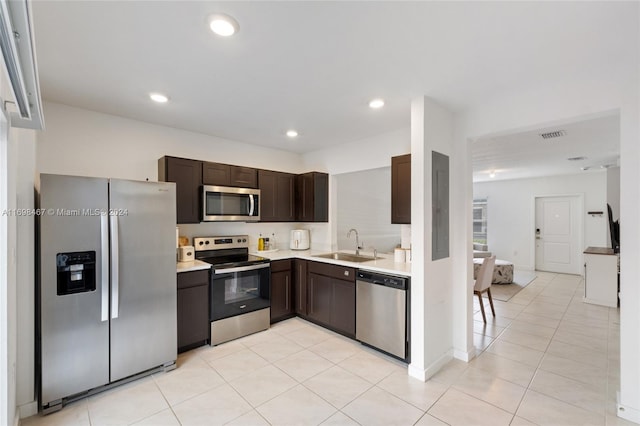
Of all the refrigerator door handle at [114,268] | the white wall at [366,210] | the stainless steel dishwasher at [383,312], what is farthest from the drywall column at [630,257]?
the refrigerator door handle at [114,268]

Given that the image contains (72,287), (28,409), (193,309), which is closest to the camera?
(28,409)

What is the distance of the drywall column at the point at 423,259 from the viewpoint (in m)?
2.57

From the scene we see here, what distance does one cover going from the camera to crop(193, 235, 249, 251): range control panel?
3641 mm

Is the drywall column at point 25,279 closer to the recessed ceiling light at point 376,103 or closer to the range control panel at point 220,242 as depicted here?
the range control panel at point 220,242

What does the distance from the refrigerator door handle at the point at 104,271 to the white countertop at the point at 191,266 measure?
655 millimetres

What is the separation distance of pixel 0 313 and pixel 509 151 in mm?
Answer: 6068

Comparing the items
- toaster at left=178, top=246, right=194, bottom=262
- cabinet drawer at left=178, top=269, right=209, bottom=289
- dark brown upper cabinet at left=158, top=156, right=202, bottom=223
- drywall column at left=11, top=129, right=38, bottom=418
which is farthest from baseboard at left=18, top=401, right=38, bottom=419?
dark brown upper cabinet at left=158, top=156, right=202, bottom=223

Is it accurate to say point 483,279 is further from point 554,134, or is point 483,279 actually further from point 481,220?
point 481,220

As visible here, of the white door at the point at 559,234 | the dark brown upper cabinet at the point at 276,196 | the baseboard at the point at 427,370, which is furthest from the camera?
the white door at the point at 559,234

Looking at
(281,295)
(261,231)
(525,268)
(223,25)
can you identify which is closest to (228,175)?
(261,231)

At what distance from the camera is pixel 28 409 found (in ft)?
6.86

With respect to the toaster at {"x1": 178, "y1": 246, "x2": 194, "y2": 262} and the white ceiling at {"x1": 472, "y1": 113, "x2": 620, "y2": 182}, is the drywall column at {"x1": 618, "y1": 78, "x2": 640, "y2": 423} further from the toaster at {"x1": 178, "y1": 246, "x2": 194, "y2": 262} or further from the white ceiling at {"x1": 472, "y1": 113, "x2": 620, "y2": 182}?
the toaster at {"x1": 178, "y1": 246, "x2": 194, "y2": 262}

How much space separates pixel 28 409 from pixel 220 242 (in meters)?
2.18

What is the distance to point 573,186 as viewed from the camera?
7.10m
